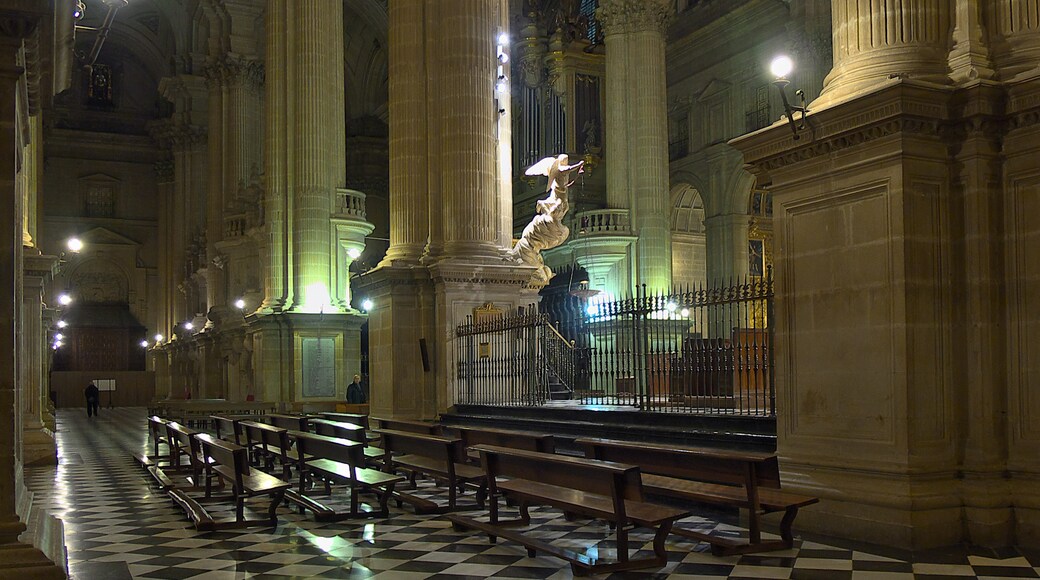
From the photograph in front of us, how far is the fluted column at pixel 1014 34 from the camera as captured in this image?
317 inches

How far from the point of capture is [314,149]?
25.8m

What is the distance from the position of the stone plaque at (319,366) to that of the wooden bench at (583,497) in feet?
55.9

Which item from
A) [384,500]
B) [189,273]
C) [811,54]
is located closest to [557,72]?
[811,54]

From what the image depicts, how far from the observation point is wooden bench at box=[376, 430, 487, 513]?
10062mm

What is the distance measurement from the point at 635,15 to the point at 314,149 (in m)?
9.09

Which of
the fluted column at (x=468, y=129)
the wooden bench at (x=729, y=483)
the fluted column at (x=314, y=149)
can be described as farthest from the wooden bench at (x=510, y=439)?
the fluted column at (x=314, y=149)

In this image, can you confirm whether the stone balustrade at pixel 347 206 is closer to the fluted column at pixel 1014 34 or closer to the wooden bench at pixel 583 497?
the wooden bench at pixel 583 497

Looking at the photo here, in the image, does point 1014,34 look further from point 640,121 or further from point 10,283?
point 640,121

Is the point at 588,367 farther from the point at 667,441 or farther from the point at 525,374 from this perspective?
the point at 667,441

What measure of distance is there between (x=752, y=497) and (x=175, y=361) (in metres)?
38.3

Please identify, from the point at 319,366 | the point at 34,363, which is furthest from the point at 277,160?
the point at 34,363

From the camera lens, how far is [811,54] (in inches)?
1011

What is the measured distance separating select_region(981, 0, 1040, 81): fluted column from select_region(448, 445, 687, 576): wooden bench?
14.4ft

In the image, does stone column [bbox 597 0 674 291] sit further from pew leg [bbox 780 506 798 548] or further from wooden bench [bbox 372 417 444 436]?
pew leg [bbox 780 506 798 548]
